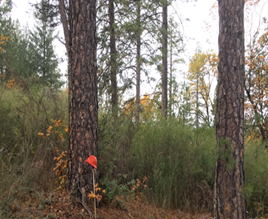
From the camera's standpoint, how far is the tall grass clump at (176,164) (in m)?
5.30

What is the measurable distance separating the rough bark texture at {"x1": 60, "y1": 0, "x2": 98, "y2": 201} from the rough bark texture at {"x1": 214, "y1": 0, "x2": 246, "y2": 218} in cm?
202

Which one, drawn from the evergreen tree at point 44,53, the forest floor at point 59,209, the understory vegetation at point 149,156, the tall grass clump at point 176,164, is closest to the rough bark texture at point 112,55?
the understory vegetation at point 149,156

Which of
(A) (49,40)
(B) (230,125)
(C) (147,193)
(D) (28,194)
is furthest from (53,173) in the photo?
(A) (49,40)

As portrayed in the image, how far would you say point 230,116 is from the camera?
13.0 ft

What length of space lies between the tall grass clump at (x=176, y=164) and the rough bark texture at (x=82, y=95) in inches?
71.5

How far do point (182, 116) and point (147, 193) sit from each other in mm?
2289

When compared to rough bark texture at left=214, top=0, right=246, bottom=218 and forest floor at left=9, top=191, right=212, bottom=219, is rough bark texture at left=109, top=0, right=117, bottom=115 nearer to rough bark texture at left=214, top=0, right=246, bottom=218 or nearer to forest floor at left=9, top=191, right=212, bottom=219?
forest floor at left=9, top=191, right=212, bottom=219

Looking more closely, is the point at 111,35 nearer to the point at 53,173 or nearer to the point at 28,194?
the point at 53,173

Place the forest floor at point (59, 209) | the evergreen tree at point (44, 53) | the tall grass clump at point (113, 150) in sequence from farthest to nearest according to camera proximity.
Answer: the evergreen tree at point (44, 53)
the tall grass clump at point (113, 150)
the forest floor at point (59, 209)

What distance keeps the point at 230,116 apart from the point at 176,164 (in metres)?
1.80

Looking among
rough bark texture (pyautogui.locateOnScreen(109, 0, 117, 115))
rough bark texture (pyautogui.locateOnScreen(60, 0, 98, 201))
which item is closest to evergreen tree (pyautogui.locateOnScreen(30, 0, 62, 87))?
rough bark texture (pyautogui.locateOnScreen(109, 0, 117, 115))

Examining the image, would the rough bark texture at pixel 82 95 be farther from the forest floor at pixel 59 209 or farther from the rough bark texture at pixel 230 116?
the rough bark texture at pixel 230 116

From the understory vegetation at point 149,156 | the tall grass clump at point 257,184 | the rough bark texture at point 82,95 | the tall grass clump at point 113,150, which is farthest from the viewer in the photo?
the tall grass clump at point 257,184

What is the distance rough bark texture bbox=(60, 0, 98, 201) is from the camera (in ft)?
12.7
